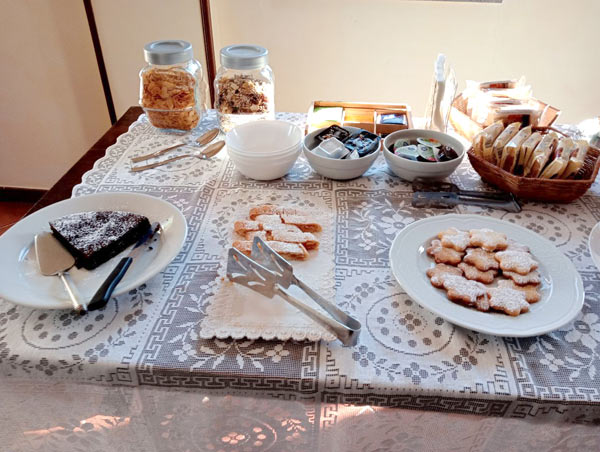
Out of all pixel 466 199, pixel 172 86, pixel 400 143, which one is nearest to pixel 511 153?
pixel 466 199

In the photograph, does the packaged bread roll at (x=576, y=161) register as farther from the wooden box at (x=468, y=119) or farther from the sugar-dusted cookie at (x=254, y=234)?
the sugar-dusted cookie at (x=254, y=234)

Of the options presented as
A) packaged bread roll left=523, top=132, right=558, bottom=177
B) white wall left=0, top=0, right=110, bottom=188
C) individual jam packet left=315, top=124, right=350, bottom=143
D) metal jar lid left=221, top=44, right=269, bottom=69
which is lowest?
white wall left=0, top=0, right=110, bottom=188

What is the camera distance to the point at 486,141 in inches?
38.1

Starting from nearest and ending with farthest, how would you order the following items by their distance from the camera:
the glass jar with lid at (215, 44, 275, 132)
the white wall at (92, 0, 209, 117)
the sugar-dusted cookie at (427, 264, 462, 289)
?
the sugar-dusted cookie at (427, 264, 462, 289) < the glass jar with lid at (215, 44, 275, 132) < the white wall at (92, 0, 209, 117)

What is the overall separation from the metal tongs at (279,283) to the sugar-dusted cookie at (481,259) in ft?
0.76

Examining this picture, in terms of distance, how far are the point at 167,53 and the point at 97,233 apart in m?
0.54

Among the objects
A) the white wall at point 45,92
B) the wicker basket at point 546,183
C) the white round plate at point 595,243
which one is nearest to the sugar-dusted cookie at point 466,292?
the white round plate at point 595,243

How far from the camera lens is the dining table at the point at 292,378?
569 mm

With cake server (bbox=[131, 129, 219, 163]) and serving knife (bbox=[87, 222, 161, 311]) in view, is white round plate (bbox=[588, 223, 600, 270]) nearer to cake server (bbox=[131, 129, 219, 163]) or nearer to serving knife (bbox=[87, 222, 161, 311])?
serving knife (bbox=[87, 222, 161, 311])

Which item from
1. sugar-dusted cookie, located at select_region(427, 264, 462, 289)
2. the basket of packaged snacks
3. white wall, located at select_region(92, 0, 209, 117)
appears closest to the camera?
sugar-dusted cookie, located at select_region(427, 264, 462, 289)

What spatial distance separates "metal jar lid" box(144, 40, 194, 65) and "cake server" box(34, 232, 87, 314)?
20.6 inches

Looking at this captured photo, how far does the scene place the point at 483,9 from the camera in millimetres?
2002

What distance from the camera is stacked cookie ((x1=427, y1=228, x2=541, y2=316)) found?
2.09ft

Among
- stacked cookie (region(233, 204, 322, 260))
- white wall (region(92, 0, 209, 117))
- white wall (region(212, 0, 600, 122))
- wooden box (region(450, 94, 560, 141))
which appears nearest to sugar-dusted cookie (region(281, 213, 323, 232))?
stacked cookie (region(233, 204, 322, 260))
